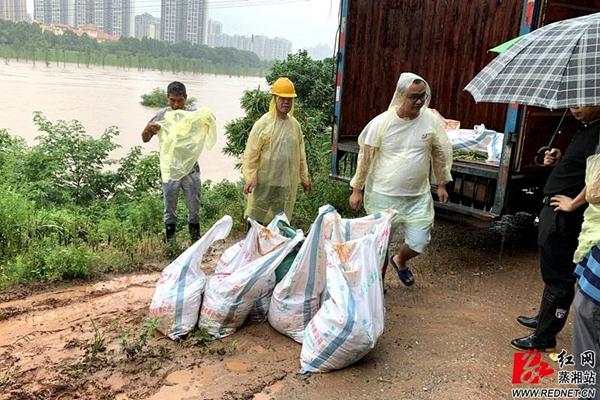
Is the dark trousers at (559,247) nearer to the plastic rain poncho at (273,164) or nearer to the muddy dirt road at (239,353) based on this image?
the muddy dirt road at (239,353)

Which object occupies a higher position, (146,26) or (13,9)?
(146,26)

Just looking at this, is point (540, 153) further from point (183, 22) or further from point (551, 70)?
point (183, 22)

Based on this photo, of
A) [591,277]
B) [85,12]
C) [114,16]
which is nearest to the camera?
[591,277]

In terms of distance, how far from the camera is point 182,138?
376 cm

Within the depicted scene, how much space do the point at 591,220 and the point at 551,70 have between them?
630mm

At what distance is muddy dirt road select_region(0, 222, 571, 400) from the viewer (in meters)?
2.20

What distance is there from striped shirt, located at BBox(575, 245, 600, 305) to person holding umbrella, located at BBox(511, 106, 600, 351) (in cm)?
34

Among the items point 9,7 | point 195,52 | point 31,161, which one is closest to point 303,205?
point 31,161

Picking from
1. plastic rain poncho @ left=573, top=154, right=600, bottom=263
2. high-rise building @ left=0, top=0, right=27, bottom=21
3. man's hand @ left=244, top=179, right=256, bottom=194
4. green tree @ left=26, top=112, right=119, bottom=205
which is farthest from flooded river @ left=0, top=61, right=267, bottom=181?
high-rise building @ left=0, top=0, right=27, bottom=21

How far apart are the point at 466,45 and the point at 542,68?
3450mm

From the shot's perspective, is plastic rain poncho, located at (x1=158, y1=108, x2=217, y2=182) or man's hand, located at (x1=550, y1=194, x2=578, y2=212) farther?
plastic rain poncho, located at (x1=158, y1=108, x2=217, y2=182)

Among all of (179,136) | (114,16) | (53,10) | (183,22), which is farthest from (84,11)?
(179,136)

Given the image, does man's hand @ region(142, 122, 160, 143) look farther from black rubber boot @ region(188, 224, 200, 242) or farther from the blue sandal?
the blue sandal

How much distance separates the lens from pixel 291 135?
11.5 ft
